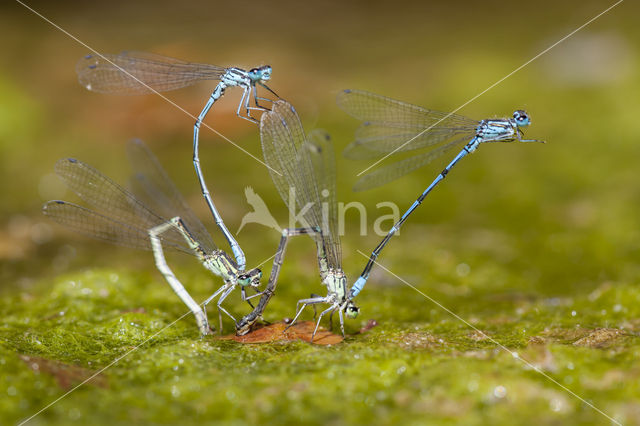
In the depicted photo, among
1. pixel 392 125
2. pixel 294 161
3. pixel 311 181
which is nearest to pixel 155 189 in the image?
pixel 294 161

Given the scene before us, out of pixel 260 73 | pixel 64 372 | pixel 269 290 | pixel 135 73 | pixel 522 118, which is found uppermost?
pixel 135 73

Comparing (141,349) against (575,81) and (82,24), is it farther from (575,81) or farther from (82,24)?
(82,24)

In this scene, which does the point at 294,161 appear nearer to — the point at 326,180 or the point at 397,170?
the point at 326,180

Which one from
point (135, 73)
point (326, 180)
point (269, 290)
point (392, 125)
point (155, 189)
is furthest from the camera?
point (135, 73)

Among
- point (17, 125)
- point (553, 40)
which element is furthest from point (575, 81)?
point (17, 125)

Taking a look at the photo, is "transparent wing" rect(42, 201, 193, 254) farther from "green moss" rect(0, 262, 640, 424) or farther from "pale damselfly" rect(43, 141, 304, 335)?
"green moss" rect(0, 262, 640, 424)

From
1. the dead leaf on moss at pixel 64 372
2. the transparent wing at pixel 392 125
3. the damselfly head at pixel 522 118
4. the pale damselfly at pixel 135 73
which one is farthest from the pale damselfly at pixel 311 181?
the damselfly head at pixel 522 118
